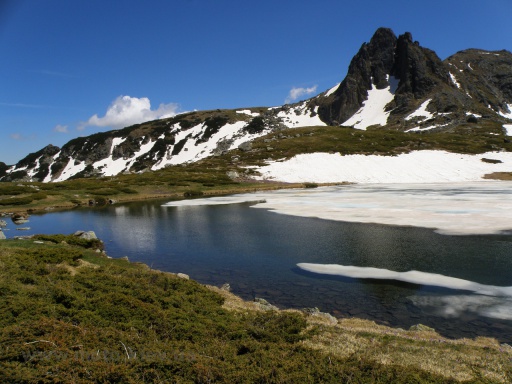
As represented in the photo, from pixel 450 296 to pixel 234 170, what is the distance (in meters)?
98.9

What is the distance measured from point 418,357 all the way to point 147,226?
36.4m

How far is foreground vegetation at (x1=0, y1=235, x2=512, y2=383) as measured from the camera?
8008 millimetres

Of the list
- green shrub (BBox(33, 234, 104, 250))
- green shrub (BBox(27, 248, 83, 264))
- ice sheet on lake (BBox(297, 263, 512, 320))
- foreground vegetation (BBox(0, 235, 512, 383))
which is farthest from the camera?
green shrub (BBox(33, 234, 104, 250))

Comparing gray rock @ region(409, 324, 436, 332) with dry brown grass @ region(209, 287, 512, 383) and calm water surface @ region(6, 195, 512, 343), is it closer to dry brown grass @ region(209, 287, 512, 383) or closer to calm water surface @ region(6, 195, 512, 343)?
dry brown grass @ region(209, 287, 512, 383)

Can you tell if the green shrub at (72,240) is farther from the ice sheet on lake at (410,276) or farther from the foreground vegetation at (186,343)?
the ice sheet on lake at (410,276)

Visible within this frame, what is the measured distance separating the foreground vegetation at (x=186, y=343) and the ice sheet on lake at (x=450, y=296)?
11.2 ft

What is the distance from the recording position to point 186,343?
9953mm

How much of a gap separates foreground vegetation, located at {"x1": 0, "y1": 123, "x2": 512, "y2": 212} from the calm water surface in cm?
3321

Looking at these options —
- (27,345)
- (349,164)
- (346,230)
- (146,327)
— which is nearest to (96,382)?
(27,345)

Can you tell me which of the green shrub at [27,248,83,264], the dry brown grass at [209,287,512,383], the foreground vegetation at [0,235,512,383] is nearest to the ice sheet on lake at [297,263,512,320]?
the dry brown grass at [209,287,512,383]

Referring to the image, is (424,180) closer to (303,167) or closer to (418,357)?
(303,167)

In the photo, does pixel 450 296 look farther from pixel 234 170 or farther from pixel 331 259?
pixel 234 170

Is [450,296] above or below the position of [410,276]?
below

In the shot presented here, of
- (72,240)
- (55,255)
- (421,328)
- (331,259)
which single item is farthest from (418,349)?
(72,240)
